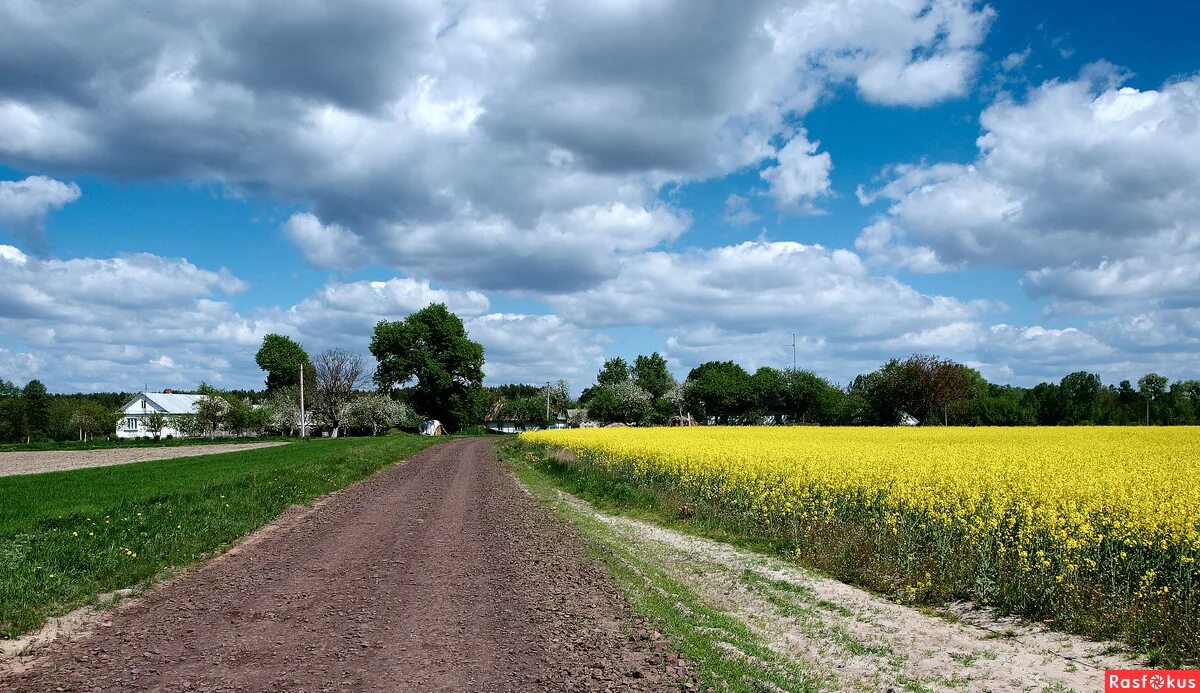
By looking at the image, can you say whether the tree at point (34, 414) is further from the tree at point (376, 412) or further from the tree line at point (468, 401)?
the tree at point (376, 412)

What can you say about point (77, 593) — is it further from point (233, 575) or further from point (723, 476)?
point (723, 476)

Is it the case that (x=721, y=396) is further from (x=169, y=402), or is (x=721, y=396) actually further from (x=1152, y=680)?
(x=1152, y=680)

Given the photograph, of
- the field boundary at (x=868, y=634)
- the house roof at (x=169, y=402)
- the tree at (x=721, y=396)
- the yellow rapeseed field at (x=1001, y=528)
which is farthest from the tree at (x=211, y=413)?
the field boundary at (x=868, y=634)

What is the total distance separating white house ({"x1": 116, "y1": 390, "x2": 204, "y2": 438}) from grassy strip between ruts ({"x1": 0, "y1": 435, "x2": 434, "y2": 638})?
277 feet

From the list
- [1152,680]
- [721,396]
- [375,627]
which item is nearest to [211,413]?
[721,396]

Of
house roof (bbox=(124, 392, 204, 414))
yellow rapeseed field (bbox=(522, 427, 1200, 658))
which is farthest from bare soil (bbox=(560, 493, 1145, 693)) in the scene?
house roof (bbox=(124, 392, 204, 414))

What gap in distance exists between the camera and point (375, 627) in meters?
7.59

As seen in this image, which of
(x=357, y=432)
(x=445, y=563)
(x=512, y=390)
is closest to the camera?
(x=445, y=563)

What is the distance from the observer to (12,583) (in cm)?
891

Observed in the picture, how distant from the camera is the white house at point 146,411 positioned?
10150 cm

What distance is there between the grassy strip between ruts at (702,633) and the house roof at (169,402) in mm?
106664

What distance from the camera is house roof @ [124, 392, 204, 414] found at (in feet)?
345

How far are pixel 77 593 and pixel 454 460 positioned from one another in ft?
94.0

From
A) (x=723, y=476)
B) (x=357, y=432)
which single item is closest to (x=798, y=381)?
(x=357, y=432)
